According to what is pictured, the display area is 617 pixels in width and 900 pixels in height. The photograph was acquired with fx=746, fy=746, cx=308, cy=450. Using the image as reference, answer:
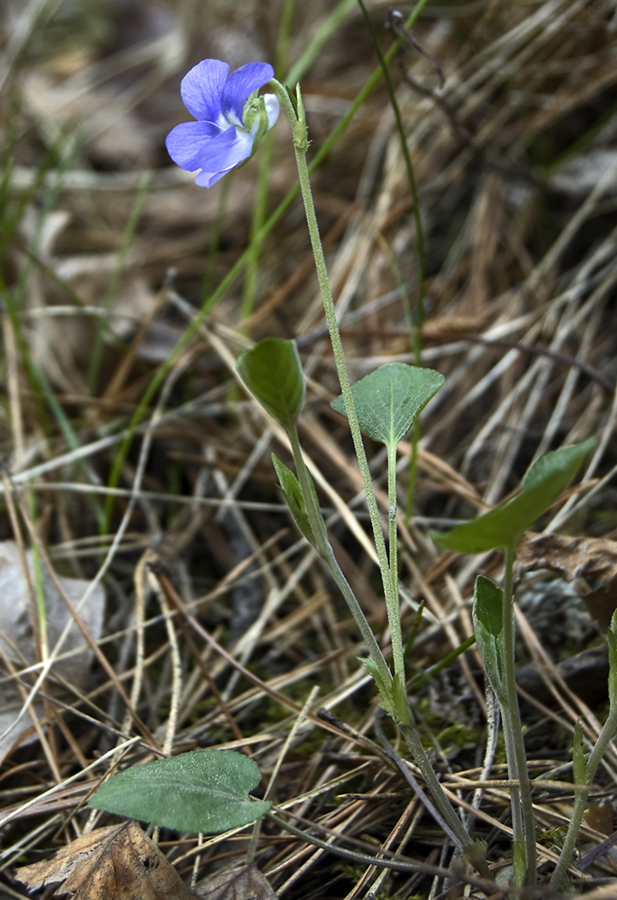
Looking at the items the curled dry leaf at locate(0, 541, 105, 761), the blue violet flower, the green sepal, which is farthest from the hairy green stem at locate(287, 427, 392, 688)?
the curled dry leaf at locate(0, 541, 105, 761)

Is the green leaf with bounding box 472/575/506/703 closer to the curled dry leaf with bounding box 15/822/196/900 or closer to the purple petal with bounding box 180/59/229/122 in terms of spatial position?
the curled dry leaf with bounding box 15/822/196/900

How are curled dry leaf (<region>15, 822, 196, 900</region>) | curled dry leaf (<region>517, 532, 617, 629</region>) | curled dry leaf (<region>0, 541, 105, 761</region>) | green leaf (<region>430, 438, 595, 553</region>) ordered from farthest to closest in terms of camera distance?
curled dry leaf (<region>0, 541, 105, 761</region>) < curled dry leaf (<region>517, 532, 617, 629</region>) < curled dry leaf (<region>15, 822, 196, 900</region>) < green leaf (<region>430, 438, 595, 553</region>)

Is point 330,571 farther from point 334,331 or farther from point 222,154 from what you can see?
point 222,154

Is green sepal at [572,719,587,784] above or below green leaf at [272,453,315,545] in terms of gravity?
below

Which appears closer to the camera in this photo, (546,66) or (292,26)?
(546,66)

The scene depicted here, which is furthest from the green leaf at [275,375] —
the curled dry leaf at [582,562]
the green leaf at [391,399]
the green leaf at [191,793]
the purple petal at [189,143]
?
the curled dry leaf at [582,562]

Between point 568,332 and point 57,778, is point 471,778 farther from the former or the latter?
point 568,332

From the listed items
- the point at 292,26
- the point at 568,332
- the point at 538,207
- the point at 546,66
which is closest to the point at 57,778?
the point at 568,332
